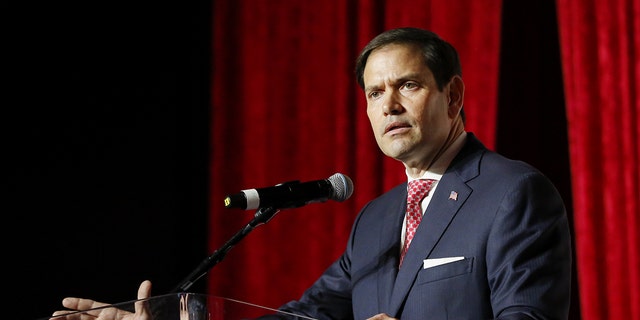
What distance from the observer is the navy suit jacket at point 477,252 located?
1.77 metres

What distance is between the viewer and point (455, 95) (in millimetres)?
2262

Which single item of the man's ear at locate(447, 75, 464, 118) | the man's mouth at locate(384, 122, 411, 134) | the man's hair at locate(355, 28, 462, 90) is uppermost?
the man's hair at locate(355, 28, 462, 90)

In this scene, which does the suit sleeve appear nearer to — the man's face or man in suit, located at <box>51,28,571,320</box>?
man in suit, located at <box>51,28,571,320</box>

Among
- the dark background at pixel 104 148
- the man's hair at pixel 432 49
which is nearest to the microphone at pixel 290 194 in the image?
the man's hair at pixel 432 49

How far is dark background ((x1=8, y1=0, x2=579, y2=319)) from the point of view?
10.3 ft

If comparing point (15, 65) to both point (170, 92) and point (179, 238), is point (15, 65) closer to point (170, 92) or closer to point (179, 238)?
point (170, 92)

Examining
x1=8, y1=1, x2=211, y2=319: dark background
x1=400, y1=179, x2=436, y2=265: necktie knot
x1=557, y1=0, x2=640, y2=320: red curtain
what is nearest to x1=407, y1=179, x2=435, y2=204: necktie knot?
x1=400, y1=179, x2=436, y2=265: necktie knot

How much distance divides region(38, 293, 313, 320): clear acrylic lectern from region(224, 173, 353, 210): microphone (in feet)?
0.76

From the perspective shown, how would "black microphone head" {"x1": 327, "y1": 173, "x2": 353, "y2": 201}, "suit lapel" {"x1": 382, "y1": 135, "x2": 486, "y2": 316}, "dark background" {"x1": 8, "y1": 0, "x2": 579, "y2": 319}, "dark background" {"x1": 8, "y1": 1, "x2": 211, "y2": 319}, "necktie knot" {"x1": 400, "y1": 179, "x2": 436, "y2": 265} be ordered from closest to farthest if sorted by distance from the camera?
"black microphone head" {"x1": 327, "y1": 173, "x2": 353, "y2": 201}, "suit lapel" {"x1": 382, "y1": 135, "x2": 486, "y2": 316}, "necktie knot" {"x1": 400, "y1": 179, "x2": 436, "y2": 265}, "dark background" {"x1": 8, "y1": 0, "x2": 579, "y2": 319}, "dark background" {"x1": 8, "y1": 1, "x2": 211, "y2": 319}

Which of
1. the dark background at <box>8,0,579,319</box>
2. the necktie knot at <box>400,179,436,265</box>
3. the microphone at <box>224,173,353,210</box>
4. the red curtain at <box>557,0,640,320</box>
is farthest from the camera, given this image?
the dark background at <box>8,0,579,319</box>

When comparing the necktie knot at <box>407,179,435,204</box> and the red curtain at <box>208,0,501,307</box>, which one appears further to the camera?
the red curtain at <box>208,0,501,307</box>

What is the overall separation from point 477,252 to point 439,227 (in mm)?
136

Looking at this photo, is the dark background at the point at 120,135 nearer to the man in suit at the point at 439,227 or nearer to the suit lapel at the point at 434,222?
the man in suit at the point at 439,227

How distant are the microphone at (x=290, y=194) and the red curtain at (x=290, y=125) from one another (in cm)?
148
